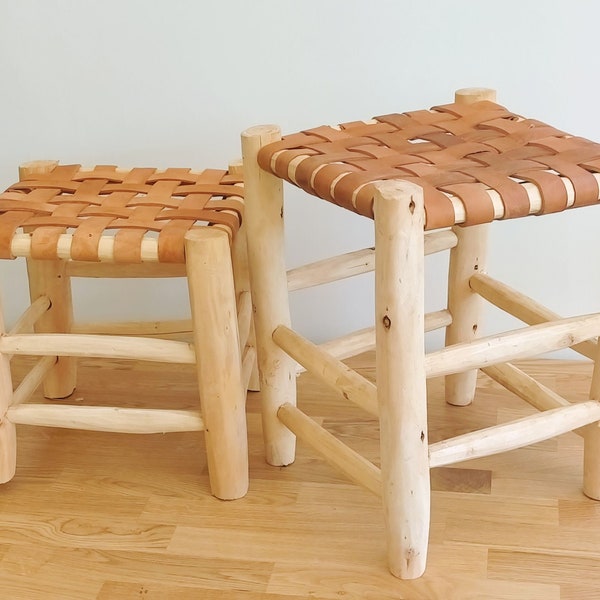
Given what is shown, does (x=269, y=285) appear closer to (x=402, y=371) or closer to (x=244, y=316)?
(x=244, y=316)

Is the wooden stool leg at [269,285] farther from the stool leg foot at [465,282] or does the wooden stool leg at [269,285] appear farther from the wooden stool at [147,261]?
the stool leg foot at [465,282]

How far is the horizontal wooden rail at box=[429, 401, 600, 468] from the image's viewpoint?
1.04 metres

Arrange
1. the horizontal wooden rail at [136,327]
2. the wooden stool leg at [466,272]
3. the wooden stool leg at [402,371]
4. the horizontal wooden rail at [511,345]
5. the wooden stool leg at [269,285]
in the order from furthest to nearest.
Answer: the horizontal wooden rail at [136,327] → the wooden stool leg at [466,272] → the wooden stool leg at [269,285] → the horizontal wooden rail at [511,345] → the wooden stool leg at [402,371]

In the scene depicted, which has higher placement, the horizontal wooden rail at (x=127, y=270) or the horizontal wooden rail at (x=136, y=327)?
the horizontal wooden rail at (x=127, y=270)

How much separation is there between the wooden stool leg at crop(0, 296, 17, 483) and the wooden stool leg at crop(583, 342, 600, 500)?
700 mm

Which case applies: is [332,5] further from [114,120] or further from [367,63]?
[114,120]

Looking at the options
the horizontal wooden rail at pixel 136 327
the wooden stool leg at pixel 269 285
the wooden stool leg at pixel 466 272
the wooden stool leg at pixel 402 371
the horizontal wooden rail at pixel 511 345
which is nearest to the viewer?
the wooden stool leg at pixel 402 371

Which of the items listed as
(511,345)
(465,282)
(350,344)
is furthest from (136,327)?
(511,345)

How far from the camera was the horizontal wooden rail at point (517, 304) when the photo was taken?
1.20m

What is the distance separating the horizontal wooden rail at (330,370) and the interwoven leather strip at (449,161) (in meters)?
0.20

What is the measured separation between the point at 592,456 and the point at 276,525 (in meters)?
0.39

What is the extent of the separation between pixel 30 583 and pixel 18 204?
437mm

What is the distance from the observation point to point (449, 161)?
1062mm

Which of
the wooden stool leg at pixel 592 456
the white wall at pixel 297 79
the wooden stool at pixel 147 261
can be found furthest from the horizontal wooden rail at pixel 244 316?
the wooden stool leg at pixel 592 456
